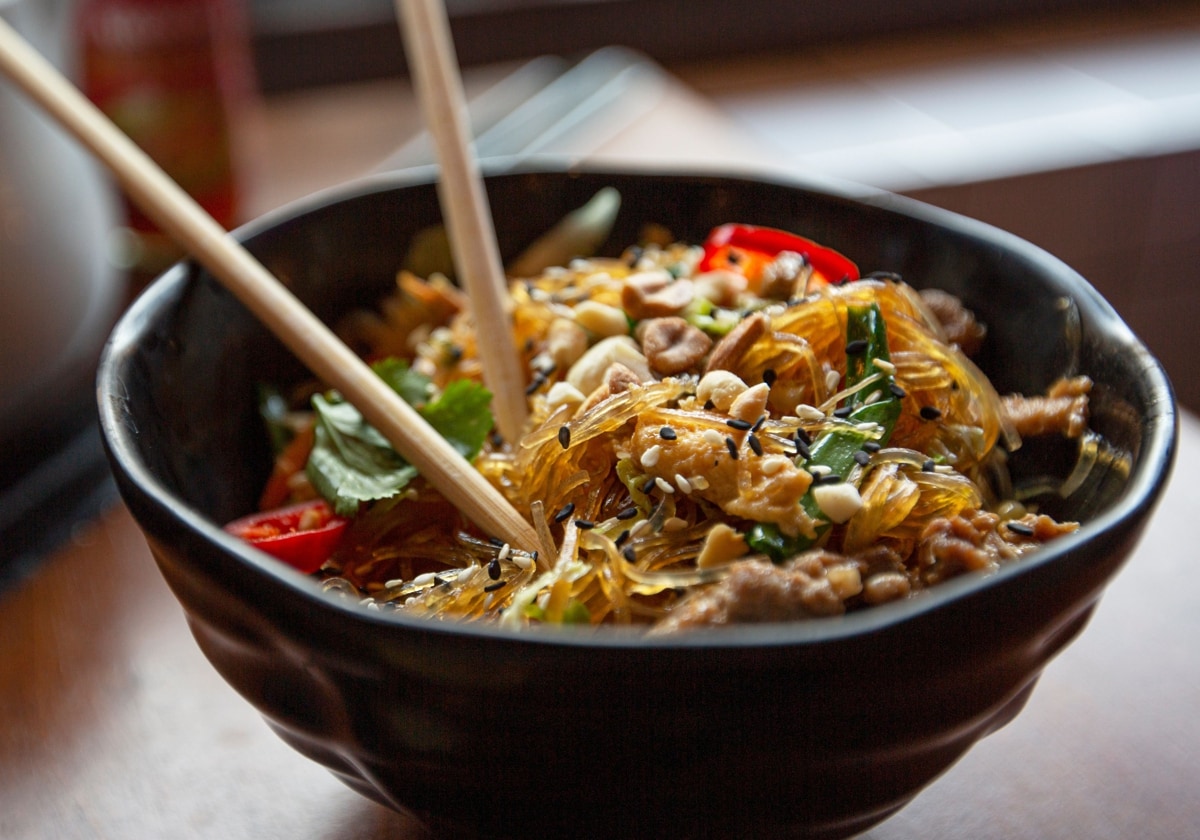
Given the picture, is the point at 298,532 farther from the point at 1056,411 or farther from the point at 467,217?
the point at 1056,411

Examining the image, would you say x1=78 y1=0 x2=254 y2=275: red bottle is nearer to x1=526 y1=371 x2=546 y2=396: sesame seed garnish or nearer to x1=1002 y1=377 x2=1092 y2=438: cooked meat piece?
x1=526 y1=371 x2=546 y2=396: sesame seed garnish

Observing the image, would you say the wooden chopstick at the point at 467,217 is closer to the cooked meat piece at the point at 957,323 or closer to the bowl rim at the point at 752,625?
the bowl rim at the point at 752,625

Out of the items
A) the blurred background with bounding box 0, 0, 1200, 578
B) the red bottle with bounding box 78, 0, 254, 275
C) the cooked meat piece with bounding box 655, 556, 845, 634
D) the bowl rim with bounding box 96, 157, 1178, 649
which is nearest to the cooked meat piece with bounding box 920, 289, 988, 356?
the bowl rim with bounding box 96, 157, 1178, 649

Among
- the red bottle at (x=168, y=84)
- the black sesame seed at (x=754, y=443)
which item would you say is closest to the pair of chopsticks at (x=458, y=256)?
the black sesame seed at (x=754, y=443)

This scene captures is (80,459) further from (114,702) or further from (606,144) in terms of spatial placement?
(606,144)

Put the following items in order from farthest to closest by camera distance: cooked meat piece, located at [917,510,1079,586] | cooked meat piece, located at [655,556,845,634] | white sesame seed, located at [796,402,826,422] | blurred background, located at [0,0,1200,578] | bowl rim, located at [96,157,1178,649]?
blurred background, located at [0,0,1200,578] < white sesame seed, located at [796,402,826,422] < cooked meat piece, located at [917,510,1079,586] < cooked meat piece, located at [655,556,845,634] < bowl rim, located at [96,157,1178,649]

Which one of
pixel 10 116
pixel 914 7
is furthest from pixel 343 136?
pixel 914 7
